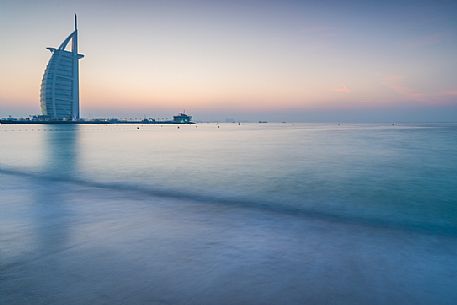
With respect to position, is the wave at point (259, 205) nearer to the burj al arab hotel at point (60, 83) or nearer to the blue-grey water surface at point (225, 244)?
the blue-grey water surface at point (225, 244)

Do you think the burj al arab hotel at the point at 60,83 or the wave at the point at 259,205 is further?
the burj al arab hotel at the point at 60,83

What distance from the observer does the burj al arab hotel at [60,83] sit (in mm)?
185875

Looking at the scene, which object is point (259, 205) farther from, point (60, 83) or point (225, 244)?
point (60, 83)

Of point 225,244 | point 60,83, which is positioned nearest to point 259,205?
point 225,244

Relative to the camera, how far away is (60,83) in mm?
189625

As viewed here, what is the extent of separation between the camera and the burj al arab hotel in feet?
610

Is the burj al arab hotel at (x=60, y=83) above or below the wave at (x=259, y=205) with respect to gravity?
above

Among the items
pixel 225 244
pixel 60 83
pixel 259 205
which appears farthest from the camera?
pixel 60 83

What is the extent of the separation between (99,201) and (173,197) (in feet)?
9.05

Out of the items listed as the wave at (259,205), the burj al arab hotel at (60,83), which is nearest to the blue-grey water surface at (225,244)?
the wave at (259,205)

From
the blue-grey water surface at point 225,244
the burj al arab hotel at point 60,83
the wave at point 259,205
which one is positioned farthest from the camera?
the burj al arab hotel at point 60,83

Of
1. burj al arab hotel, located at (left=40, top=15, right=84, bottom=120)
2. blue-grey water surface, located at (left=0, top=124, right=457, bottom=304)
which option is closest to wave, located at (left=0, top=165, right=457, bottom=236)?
blue-grey water surface, located at (left=0, top=124, right=457, bottom=304)

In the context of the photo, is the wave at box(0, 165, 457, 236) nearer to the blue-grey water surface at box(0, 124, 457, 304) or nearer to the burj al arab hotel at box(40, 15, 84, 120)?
the blue-grey water surface at box(0, 124, 457, 304)

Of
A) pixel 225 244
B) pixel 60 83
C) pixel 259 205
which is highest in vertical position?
pixel 60 83
